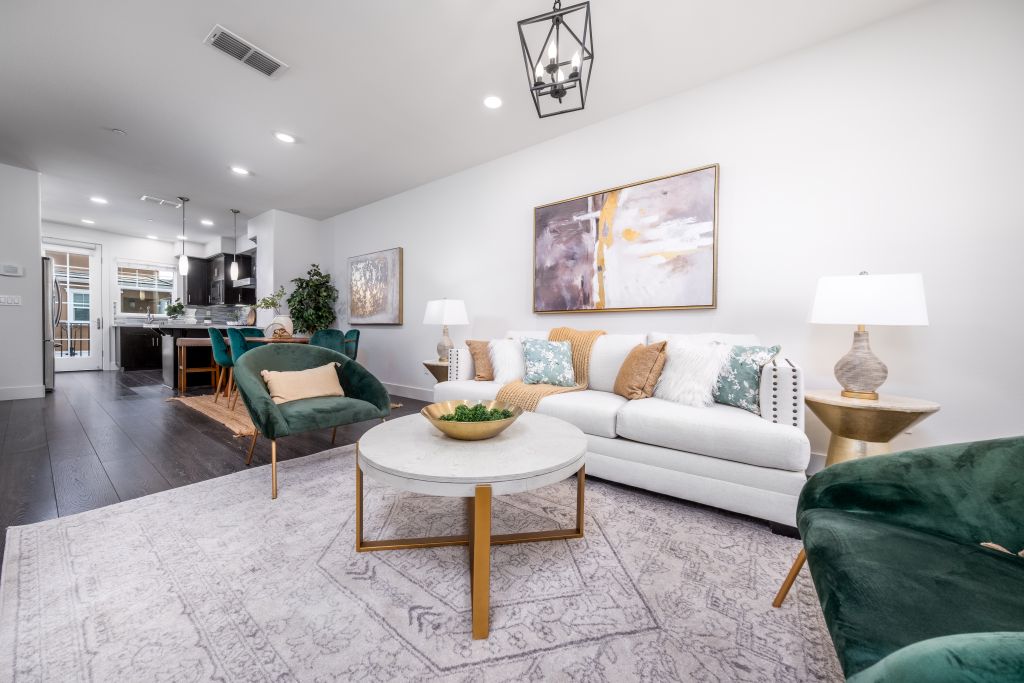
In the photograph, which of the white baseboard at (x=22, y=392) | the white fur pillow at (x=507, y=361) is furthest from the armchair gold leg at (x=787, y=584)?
the white baseboard at (x=22, y=392)

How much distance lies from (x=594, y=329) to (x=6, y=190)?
256 inches

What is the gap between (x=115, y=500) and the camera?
193 cm

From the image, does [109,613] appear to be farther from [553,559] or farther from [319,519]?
[553,559]

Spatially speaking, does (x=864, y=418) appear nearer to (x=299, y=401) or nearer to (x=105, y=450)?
(x=299, y=401)

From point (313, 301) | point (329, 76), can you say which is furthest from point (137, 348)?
point (329, 76)

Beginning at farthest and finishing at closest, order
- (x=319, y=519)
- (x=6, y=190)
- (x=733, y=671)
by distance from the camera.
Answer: (x=6, y=190) < (x=319, y=519) < (x=733, y=671)

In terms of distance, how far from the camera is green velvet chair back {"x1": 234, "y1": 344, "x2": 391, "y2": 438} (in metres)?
2.04

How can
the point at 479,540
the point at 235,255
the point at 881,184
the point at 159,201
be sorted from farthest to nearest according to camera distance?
the point at 235,255 < the point at 159,201 < the point at 881,184 < the point at 479,540

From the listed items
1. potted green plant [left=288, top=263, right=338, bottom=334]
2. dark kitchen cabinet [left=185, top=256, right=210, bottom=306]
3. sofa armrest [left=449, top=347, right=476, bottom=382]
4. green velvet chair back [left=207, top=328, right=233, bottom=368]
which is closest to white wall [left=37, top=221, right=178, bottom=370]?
dark kitchen cabinet [left=185, top=256, right=210, bottom=306]

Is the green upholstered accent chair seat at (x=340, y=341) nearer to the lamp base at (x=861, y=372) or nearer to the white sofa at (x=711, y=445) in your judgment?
the white sofa at (x=711, y=445)

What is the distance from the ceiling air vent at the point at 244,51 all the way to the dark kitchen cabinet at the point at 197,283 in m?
6.75

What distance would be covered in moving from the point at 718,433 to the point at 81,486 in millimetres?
3358

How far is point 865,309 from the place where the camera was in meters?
1.85

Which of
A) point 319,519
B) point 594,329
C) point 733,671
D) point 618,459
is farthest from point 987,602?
point 594,329
